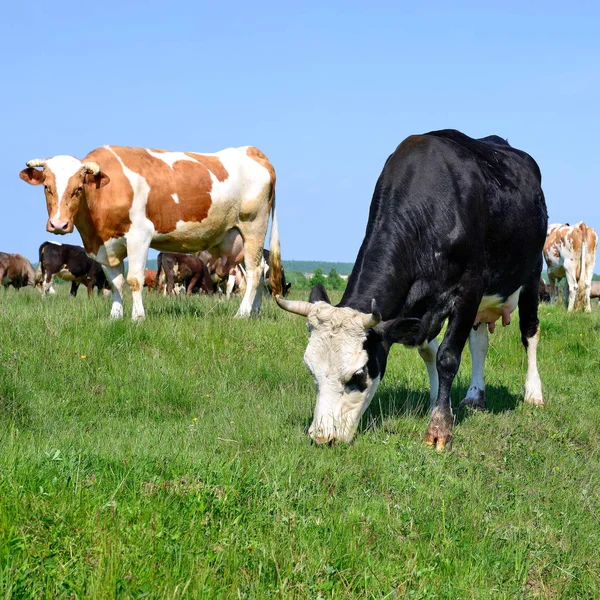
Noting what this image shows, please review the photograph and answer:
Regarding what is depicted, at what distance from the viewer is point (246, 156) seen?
14016 millimetres

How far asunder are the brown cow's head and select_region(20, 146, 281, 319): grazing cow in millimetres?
13

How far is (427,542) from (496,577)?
0.42m

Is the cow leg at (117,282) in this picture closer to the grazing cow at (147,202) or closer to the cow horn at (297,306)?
the grazing cow at (147,202)

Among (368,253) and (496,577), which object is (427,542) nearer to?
(496,577)

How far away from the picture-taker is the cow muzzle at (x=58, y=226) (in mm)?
11109

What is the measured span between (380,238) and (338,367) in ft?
4.36

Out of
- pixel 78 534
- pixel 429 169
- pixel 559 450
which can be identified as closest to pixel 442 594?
pixel 78 534

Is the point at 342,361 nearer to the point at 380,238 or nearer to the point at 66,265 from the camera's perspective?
the point at 380,238

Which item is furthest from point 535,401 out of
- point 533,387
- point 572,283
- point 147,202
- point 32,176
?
point 572,283

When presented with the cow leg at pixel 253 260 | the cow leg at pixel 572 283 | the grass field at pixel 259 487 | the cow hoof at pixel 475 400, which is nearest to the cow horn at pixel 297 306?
the grass field at pixel 259 487

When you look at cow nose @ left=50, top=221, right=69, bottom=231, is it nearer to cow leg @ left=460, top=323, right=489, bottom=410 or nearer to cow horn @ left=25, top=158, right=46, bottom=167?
cow horn @ left=25, top=158, right=46, bottom=167

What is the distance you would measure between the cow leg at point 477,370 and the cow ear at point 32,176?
6457 mm

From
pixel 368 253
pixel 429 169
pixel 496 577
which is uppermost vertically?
pixel 429 169

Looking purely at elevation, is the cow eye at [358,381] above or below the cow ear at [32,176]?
below
